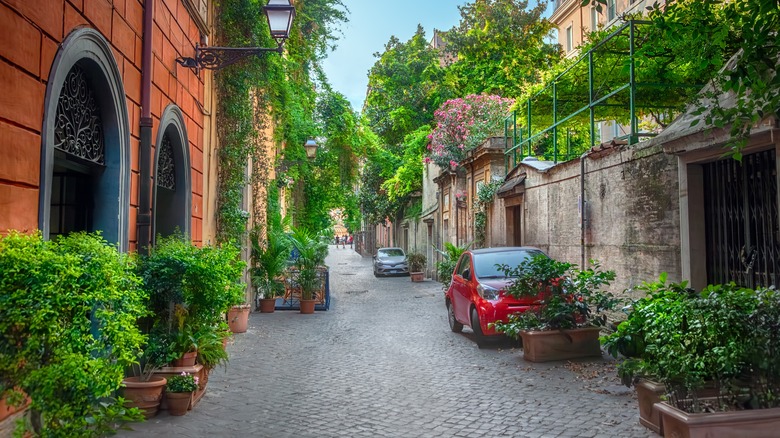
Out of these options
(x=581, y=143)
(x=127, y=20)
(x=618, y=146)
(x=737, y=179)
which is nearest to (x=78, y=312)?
(x=127, y=20)

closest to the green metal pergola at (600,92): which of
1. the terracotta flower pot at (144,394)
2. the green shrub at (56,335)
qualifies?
the terracotta flower pot at (144,394)

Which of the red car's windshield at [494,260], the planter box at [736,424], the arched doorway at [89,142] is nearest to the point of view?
the planter box at [736,424]

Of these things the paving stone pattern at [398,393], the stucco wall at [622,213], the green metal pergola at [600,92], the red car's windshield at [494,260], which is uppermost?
the green metal pergola at [600,92]

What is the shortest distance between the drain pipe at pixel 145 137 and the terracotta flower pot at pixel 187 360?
145cm

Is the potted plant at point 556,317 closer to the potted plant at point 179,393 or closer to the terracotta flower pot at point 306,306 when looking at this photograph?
the potted plant at point 179,393

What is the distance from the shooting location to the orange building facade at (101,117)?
13.6ft

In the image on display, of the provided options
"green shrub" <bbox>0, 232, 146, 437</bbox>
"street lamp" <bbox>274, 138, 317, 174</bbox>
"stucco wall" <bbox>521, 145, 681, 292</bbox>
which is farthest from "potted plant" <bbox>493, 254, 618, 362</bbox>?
"street lamp" <bbox>274, 138, 317, 174</bbox>

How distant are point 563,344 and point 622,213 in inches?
112

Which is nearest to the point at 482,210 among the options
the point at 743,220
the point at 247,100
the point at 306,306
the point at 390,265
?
the point at 306,306

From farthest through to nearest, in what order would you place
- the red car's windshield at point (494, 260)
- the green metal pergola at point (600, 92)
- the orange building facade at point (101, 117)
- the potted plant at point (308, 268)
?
the potted plant at point (308, 268) < the green metal pergola at point (600, 92) < the red car's windshield at point (494, 260) < the orange building facade at point (101, 117)

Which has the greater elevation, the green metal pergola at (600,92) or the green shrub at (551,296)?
the green metal pergola at (600,92)

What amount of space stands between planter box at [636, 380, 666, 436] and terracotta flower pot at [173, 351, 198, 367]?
4.43 meters

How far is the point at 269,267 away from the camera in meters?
14.7

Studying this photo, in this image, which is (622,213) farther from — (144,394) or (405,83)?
(405,83)
